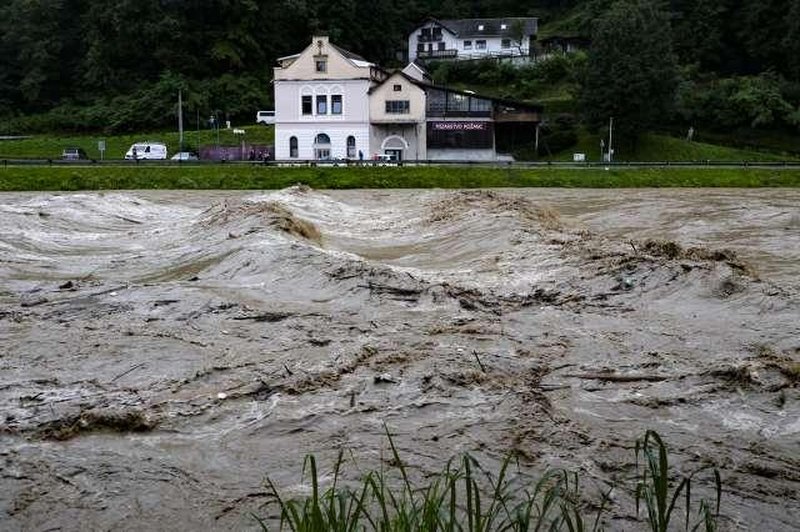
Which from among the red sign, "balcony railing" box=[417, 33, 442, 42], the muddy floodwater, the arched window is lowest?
the muddy floodwater

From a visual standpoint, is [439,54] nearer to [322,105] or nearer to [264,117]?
[264,117]

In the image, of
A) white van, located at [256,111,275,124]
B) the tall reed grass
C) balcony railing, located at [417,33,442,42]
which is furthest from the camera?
balcony railing, located at [417,33,442,42]

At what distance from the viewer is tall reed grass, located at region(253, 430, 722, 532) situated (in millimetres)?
4395

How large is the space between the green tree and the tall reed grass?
62840 mm

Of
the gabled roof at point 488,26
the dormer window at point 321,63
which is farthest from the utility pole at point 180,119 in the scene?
the gabled roof at point 488,26

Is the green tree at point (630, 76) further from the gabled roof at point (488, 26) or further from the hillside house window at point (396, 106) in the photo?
the gabled roof at point (488, 26)

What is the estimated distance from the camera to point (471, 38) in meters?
103

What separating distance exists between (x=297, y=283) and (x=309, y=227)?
8718 millimetres

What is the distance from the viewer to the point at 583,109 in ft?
229

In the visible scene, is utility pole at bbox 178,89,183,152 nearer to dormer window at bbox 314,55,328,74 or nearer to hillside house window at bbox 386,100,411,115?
dormer window at bbox 314,55,328,74

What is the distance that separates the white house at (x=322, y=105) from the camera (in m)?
66.9

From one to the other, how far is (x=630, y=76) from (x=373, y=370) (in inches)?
2451

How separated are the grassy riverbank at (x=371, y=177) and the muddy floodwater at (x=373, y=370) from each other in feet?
96.5

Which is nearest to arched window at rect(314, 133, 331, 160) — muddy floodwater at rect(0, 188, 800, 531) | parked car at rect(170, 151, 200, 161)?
parked car at rect(170, 151, 200, 161)
